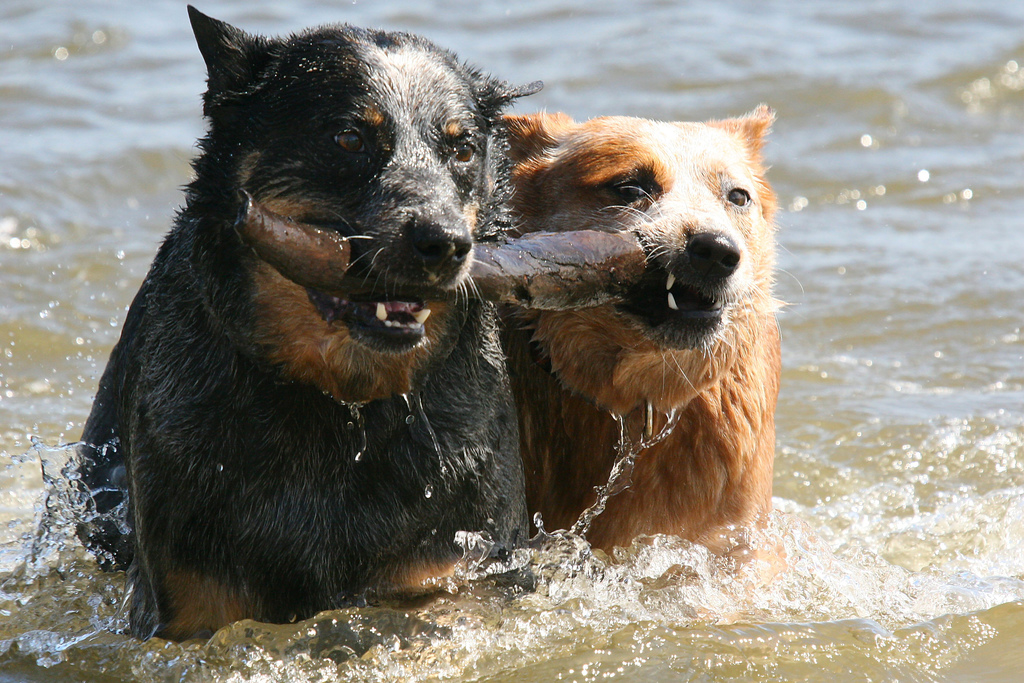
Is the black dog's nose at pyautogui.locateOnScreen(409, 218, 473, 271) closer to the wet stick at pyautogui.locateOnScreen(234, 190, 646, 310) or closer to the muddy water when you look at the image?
the wet stick at pyautogui.locateOnScreen(234, 190, 646, 310)

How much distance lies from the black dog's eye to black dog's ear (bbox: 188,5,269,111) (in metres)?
2.04

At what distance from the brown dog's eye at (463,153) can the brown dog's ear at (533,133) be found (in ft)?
Result: 3.61

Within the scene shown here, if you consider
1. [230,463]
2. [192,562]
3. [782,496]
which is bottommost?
[782,496]

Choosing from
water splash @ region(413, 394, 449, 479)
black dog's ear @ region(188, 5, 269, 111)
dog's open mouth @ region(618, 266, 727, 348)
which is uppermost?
black dog's ear @ region(188, 5, 269, 111)

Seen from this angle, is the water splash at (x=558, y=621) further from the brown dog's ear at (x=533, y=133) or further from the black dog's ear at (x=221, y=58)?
the black dog's ear at (x=221, y=58)

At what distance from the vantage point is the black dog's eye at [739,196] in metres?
4.80

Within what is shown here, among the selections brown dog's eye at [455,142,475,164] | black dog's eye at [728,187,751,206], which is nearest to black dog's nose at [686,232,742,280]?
black dog's eye at [728,187,751,206]

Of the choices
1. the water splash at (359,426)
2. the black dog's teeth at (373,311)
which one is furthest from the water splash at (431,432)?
the black dog's teeth at (373,311)

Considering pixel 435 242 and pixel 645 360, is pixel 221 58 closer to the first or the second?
pixel 435 242

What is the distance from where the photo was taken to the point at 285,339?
3633 millimetres

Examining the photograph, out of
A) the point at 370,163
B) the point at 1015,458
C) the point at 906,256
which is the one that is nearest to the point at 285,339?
the point at 370,163

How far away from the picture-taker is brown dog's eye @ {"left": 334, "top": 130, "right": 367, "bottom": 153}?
360 cm

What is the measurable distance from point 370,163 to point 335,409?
814 millimetres

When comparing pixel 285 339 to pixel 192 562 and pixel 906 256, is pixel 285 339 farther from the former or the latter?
pixel 906 256
